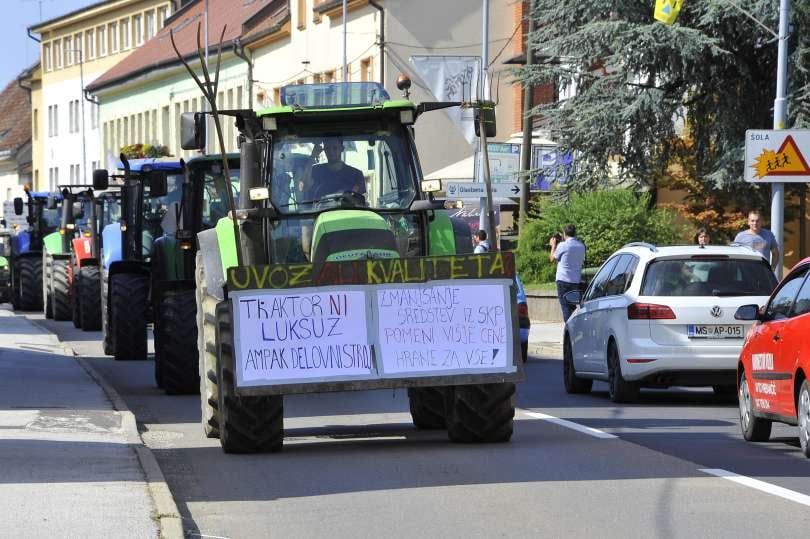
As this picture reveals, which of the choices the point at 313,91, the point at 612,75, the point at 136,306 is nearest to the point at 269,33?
the point at 612,75

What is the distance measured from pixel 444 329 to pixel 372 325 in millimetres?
514

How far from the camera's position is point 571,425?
16062 millimetres

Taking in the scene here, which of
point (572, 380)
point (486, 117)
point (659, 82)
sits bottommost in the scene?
point (572, 380)

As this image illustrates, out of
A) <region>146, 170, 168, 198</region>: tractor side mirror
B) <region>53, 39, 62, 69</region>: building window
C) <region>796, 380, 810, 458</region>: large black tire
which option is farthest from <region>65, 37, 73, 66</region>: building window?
<region>796, 380, 810, 458</region>: large black tire

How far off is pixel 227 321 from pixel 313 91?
2.43 metres

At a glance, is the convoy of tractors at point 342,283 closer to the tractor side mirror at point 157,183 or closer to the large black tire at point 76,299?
the tractor side mirror at point 157,183

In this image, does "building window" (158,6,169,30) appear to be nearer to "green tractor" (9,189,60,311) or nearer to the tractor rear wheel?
"green tractor" (9,189,60,311)

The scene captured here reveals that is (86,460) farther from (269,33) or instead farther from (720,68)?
(269,33)

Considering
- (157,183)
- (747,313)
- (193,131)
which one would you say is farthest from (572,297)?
(193,131)

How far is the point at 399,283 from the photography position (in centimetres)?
1355

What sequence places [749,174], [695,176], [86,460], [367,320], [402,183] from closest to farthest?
[86,460]
[367,320]
[402,183]
[749,174]
[695,176]

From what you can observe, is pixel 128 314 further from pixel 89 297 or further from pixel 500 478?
pixel 500 478

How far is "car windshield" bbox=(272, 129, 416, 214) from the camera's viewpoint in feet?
48.1

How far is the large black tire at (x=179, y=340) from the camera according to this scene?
1952 centimetres
